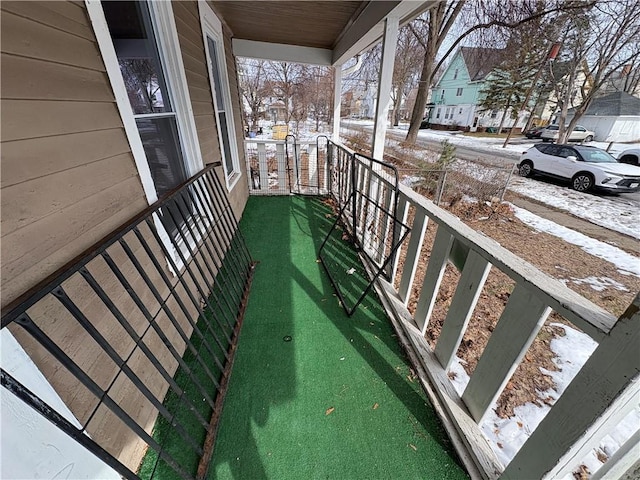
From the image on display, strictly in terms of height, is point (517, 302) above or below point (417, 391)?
above

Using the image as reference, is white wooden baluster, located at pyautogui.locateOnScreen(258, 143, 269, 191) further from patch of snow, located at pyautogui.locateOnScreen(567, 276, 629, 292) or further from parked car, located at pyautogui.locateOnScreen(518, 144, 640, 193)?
parked car, located at pyautogui.locateOnScreen(518, 144, 640, 193)

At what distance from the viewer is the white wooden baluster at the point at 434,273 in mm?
1600

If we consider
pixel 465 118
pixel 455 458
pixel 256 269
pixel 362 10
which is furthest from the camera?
pixel 465 118

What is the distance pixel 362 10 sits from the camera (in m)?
2.95

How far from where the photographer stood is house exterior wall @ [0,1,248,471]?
0.80 meters

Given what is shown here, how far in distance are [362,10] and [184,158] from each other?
2.58m

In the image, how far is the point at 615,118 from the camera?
828 inches

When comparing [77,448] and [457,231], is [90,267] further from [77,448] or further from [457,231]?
[457,231]

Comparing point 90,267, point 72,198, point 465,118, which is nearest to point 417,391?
point 90,267

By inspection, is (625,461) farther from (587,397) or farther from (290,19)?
(290,19)

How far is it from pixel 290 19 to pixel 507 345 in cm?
424

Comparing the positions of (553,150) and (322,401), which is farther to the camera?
(553,150)

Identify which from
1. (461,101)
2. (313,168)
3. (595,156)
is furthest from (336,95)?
(461,101)

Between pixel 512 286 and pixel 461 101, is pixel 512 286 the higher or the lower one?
the lower one
